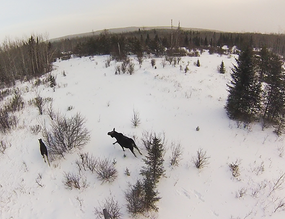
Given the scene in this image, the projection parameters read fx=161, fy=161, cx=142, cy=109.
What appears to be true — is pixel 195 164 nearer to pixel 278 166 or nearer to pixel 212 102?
pixel 278 166

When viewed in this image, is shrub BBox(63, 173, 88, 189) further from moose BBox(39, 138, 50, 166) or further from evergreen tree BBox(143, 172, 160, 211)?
evergreen tree BBox(143, 172, 160, 211)

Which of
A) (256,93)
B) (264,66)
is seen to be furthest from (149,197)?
(264,66)

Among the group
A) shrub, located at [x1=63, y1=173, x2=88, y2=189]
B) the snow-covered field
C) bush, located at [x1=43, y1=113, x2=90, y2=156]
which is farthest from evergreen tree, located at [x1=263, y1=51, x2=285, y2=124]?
bush, located at [x1=43, y1=113, x2=90, y2=156]

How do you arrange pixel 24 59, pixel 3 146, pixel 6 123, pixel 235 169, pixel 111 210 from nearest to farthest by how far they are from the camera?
pixel 111 210, pixel 235 169, pixel 3 146, pixel 6 123, pixel 24 59

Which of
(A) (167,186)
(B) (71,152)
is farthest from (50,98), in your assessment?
(A) (167,186)

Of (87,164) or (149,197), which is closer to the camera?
(149,197)

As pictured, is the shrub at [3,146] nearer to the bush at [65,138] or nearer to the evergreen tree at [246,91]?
the bush at [65,138]

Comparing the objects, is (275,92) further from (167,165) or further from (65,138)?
(65,138)
